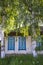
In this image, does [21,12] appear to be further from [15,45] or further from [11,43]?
[15,45]

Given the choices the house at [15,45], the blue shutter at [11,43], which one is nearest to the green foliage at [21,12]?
the house at [15,45]

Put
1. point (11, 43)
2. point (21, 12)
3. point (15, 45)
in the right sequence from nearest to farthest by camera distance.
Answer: point (21, 12) → point (11, 43) → point (15, 45)

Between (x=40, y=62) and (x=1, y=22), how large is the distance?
450cm

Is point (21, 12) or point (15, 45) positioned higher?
point (21, 12)

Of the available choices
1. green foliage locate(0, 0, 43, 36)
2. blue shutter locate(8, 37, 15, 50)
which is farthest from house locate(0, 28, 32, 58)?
green foliage locate(0, 0, 43, 36)

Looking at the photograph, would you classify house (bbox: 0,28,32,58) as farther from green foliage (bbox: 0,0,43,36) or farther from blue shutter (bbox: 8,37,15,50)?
green foliage (bbox: 0,0,43,36)

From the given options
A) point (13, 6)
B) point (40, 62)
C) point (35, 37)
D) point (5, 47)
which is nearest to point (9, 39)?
point (5, 47)

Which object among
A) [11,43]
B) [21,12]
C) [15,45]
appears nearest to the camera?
[21,12]

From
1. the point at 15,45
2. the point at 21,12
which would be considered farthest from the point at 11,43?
the point at 21,12

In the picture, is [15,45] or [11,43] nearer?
[11,43]

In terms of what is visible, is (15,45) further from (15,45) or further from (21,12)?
(21,12)

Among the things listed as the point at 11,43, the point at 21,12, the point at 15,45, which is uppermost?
the point at 21,12

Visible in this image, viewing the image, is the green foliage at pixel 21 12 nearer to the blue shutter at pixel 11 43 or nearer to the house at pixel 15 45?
the house at pixel 15 45

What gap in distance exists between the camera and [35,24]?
805cm
